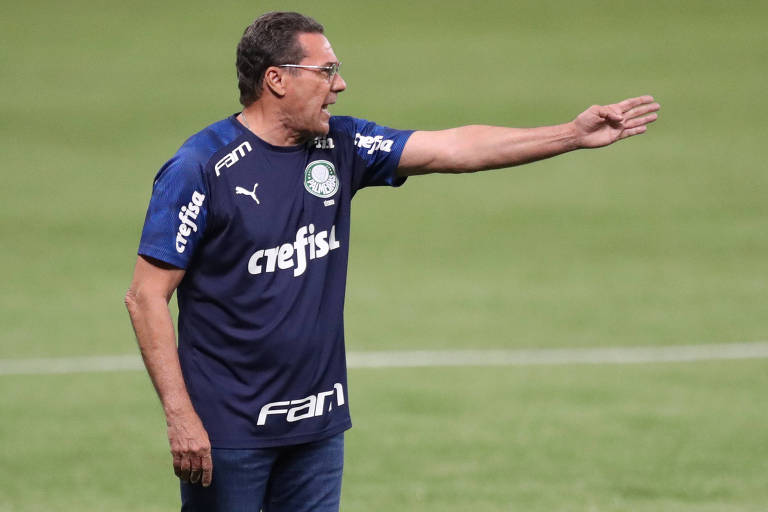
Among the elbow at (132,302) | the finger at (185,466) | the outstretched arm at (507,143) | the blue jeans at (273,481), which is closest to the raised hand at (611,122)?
the outstretched arm at (507,143)

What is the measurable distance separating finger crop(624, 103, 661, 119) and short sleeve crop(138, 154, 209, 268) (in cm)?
156

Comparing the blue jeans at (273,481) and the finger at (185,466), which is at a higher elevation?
the finger at (185,466)

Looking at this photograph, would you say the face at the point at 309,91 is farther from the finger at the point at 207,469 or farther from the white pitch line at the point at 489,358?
the white pitch line at the point at 489,358

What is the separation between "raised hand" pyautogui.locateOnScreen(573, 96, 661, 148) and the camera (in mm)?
4812

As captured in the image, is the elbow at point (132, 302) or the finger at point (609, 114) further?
the finger at point (609, 114)

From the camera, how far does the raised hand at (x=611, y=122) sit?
4.81 m

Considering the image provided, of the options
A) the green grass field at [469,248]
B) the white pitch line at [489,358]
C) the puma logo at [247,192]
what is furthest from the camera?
the white pitch line at [489,358]

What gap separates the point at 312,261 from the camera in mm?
4555

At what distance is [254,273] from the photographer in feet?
14.6

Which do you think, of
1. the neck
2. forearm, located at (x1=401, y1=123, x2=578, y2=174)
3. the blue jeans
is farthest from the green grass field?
the neck

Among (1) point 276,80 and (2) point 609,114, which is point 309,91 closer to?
(1) point 276,80

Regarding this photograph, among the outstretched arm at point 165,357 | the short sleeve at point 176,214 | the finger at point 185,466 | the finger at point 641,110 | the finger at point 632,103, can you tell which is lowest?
the finger at point 185,466

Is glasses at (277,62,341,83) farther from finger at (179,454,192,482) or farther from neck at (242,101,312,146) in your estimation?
finger at (179,454,192,482)

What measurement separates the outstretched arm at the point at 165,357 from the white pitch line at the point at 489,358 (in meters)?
6.17
